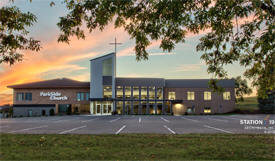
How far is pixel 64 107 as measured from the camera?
49969 mm

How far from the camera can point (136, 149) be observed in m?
8.27

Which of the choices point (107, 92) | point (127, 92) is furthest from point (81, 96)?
point (127, 92)

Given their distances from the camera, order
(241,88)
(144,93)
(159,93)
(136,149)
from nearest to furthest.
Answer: (136,149)
(144,93)
(159,93)
(241,88)

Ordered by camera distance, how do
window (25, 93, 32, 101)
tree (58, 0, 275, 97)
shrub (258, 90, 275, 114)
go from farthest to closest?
shrub (258, 90, 275, 114)
window (25, 93, 32, 101)
tree (58, 0, 275, 97)

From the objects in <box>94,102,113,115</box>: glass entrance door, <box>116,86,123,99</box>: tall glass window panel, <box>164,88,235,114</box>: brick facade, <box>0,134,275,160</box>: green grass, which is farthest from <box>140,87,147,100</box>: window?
<box>0,134,275,160</box>: green grass

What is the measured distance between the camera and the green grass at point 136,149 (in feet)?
24.0

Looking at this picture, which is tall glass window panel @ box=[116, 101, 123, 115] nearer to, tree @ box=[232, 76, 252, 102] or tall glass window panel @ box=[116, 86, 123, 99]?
tall glass window panel @ box=[116, 86, 123, 99]

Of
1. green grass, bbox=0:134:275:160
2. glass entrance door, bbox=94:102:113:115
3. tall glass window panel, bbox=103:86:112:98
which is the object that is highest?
tall glass window panel, bbox=103:86:112:98

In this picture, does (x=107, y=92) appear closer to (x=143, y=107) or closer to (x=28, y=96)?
(x=143, y=107)

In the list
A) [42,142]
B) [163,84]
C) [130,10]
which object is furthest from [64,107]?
[130,10]

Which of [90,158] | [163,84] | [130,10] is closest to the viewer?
[90,158]

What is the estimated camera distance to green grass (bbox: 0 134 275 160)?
24.0 feet

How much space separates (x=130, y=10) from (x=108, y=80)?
1635 inches

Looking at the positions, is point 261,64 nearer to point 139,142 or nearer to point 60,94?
point 139,142
